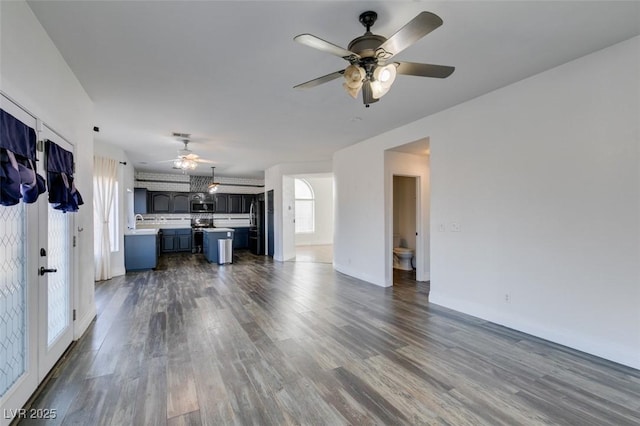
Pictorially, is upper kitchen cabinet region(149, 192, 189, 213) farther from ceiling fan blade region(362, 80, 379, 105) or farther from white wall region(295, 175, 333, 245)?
ceiling fan blade region(362, 80, 379, 105)

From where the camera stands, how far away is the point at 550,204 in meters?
2.96

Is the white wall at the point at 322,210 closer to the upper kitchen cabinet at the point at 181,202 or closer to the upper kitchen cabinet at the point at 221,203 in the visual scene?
the upper kitchen cabinet at the point at 221,203

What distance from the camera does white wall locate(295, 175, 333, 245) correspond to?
12078mm

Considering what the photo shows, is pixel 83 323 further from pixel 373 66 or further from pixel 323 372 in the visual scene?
pixel 373 66

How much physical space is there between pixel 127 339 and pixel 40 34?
9.33ft

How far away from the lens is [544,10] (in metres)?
2.06

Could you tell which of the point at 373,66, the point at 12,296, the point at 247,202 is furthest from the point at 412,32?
the point at 247,202

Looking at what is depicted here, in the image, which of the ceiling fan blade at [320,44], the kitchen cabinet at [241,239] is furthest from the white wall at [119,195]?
the ceiling fan blade at [320,44]

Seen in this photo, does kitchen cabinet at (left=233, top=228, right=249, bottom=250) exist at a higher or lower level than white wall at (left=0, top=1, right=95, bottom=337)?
lower

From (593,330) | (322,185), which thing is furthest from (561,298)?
(322,185)

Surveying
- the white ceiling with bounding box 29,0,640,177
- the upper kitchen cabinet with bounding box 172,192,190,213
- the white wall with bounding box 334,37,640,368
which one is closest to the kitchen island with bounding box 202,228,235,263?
the upper kitchen cabinet with bounding box 172,192,190,213

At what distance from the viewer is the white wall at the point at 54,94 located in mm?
1802

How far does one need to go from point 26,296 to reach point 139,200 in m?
7.48

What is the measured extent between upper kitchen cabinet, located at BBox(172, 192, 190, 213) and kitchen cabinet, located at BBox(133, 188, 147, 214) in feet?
3.84
